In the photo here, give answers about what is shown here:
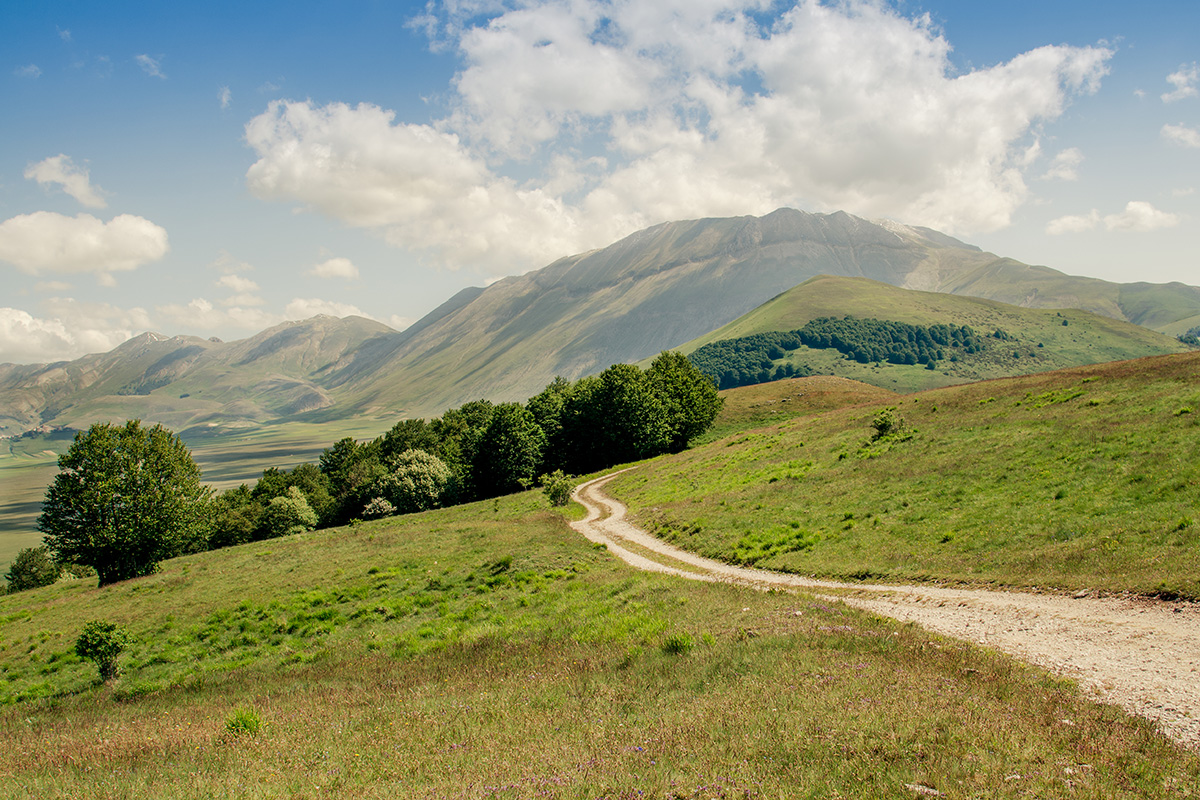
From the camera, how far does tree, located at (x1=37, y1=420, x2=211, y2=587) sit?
46.9 metres

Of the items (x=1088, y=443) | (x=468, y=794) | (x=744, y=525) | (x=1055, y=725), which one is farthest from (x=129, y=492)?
(x=1088, y=443)

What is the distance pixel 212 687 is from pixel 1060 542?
91.7ft

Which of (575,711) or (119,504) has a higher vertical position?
(119,504)

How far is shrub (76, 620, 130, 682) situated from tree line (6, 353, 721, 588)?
34772 mm

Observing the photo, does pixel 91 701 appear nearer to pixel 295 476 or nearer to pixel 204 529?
pixel 204 529

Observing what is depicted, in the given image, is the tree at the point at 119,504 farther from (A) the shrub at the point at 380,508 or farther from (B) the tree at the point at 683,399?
(B) the tree at the point at 683,399

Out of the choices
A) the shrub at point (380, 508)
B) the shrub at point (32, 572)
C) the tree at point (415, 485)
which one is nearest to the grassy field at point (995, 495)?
the tree at point (415, 485)

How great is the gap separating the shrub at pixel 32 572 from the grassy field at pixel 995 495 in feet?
363

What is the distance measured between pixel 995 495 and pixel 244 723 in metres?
29.9

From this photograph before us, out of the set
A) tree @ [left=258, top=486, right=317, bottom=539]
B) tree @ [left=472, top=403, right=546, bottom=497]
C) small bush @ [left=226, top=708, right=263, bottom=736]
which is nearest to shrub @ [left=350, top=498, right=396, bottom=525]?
tree @ [left=258, top=486, right=317, bottom=539]

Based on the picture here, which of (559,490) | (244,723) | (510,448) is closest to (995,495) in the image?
(244,723)

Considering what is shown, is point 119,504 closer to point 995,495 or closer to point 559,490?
point 559,490

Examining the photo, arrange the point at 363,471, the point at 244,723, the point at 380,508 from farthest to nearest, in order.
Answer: the point at 363,471 < the point at 380,508 < the point at 244,723

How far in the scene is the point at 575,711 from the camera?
10031 mm
